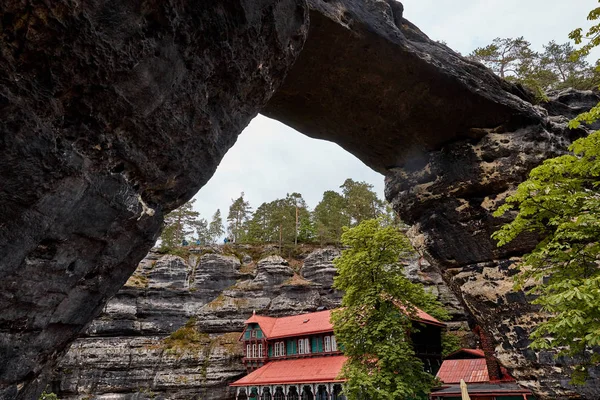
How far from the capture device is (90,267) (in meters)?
6.18

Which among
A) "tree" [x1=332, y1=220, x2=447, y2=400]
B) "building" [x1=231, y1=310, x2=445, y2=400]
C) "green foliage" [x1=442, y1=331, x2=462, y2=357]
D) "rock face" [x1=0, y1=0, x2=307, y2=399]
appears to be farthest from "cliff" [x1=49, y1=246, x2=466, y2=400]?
"rock face" [x1=0, y1=0, x2=307, y2=399]

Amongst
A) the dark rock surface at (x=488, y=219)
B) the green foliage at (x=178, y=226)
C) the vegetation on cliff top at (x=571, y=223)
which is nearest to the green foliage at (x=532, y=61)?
the dark rock surface at (x=488, y=219)

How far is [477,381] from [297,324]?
560 inches

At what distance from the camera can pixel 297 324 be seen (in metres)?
29.3

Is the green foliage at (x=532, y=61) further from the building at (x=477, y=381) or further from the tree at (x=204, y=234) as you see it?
the tree at (x=204, y=234)

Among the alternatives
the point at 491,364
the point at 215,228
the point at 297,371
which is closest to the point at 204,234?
the point at 215,228

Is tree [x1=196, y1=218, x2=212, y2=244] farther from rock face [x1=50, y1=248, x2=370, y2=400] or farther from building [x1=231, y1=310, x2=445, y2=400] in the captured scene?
building [x1=231, y1=310, x2=445, y2=400]

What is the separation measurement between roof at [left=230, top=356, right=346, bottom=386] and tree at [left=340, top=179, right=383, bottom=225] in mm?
20349

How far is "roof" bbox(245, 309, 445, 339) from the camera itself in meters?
26.7

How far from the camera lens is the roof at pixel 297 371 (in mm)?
24094

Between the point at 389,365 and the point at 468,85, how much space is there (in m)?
11.1

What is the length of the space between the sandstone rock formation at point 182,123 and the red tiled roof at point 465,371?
8.98 metres

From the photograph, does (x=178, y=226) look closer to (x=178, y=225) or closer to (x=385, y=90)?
(x=178, y=225)

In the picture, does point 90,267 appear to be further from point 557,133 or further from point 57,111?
point 557,133
